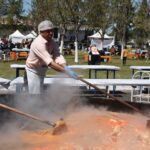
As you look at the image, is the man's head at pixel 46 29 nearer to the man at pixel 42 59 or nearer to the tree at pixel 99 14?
the man at pixel 42 59

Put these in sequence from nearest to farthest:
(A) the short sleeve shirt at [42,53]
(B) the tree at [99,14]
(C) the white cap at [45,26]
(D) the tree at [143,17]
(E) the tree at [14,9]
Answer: (C) the white cap at [45,26] → (A) the short sleeve shirt at [42,53] → (B) the tree at [99,14] → (D) the tree at [143,17] → (E) the tree at [14,9]

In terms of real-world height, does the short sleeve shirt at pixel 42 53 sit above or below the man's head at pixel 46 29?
below

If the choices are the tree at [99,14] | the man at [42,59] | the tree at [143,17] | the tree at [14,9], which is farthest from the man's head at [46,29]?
the tree at [14,9]

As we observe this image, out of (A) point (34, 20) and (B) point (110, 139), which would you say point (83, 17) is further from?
(B) point (110, 139)

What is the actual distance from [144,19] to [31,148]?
3707 cm

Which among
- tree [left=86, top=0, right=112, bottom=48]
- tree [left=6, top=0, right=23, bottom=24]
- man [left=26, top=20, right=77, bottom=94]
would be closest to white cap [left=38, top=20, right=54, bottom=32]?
man [left=26, top=20, right=77, bottom=94]

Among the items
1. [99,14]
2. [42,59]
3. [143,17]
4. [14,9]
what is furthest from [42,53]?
[14,9]

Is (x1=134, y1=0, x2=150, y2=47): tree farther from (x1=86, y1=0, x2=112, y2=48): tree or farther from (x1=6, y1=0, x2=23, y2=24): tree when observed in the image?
(x1=6, y1=0, x2=23, y2=24): tree

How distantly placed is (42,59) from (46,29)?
0.42 metres

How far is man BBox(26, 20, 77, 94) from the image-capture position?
6.70m

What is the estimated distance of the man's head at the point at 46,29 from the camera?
6.66m

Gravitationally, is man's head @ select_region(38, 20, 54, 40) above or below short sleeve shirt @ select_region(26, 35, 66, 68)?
above

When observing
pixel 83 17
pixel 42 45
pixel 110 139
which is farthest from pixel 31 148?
pixel 83 17

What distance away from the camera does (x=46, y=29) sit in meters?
6.72
